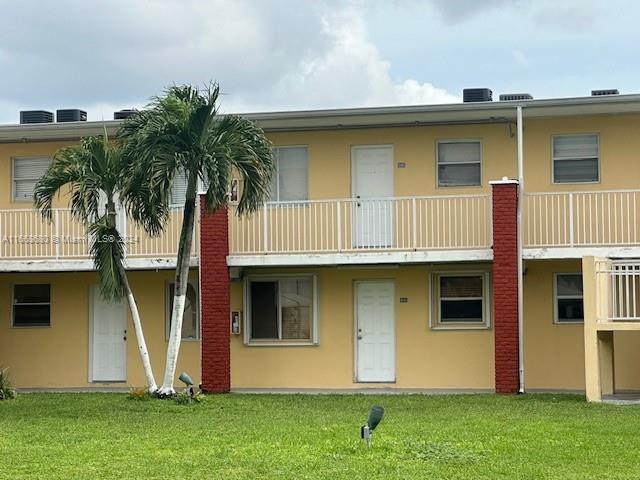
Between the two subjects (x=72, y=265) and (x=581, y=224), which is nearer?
(x=581, y=224)

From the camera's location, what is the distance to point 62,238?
2375 cm

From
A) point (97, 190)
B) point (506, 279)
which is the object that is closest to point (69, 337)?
point (97, 190)

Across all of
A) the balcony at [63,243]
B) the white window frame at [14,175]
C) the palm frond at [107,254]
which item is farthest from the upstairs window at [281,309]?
the white window frame at [14,175]

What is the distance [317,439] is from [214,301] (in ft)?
27.6

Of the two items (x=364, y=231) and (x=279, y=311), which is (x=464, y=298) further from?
(x=279, y=311)

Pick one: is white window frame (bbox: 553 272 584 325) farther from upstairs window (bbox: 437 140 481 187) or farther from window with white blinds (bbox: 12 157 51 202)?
window with white blinds (bbox: 12 157 51 202)

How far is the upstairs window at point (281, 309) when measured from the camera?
78.8ft

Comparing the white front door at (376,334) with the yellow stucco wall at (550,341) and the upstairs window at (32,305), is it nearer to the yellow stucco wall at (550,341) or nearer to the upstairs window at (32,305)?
the yellow stucco wall at (550,341)

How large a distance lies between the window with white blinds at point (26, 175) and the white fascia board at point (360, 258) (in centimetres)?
529

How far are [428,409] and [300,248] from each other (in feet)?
17.8

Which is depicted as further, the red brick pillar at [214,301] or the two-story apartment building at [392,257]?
the red brick pillar at [214,301]

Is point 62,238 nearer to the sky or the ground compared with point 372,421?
nearer to the sky

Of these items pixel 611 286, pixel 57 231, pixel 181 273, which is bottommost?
pixel 611 286

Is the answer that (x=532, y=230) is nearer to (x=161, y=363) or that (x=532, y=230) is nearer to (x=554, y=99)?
(x=554, y=99)
